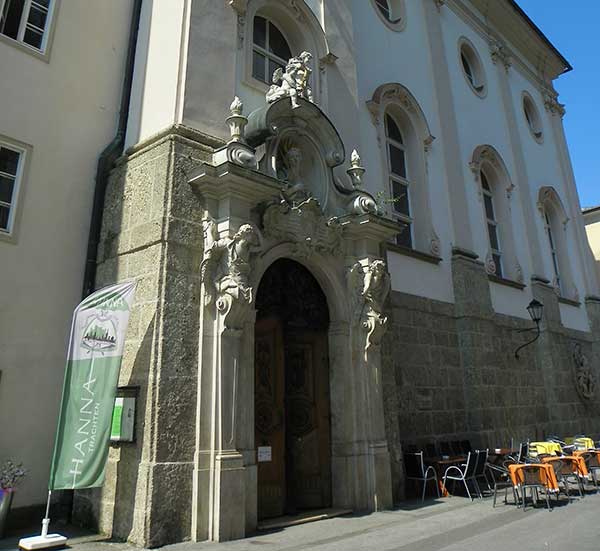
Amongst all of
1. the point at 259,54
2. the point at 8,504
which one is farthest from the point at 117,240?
the point at 259,54

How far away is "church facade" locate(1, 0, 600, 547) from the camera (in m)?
6.37

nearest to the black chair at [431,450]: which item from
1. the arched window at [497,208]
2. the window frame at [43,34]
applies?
the arched window at [497,208]

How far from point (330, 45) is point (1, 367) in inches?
298

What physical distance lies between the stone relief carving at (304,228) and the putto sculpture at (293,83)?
5.19 ft

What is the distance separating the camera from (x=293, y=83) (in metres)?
8.51

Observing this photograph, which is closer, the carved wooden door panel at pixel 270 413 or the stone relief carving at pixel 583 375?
the carved wooden door panel at pixel 270 413

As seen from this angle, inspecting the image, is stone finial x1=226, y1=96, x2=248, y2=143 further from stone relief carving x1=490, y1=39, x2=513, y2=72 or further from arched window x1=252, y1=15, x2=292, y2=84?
stone relief carving x1=490, y1=39, x2=513, y2=72

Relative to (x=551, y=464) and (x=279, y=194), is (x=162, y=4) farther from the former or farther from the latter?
(x=551, y=464)

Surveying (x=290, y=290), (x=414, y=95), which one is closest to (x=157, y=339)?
(x=290, y=290)

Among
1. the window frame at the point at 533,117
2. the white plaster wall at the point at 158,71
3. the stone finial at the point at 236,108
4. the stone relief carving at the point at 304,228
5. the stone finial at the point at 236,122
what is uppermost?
the window frame at the point at 533,117

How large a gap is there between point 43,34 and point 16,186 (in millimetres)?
2430

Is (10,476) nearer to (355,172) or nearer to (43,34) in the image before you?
(43,34)

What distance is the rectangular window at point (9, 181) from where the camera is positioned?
699cm

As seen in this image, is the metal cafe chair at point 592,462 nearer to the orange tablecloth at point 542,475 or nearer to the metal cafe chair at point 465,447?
the metal cafe chair at point 465,447
